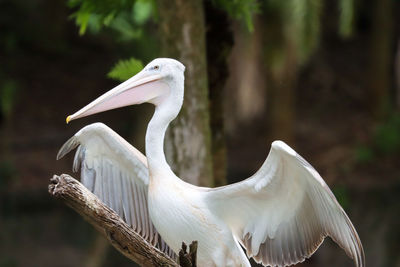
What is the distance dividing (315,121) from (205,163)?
8.74m

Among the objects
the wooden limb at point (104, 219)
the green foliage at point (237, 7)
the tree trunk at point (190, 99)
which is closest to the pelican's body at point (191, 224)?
the wooden limb at point (104, 219)

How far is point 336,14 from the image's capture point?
15.9m

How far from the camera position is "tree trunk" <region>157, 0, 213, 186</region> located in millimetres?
5664

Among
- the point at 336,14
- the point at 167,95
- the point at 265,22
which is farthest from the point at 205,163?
the point at 336,14

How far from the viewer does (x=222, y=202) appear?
4301 millimetres

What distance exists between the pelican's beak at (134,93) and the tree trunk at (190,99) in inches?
53.3

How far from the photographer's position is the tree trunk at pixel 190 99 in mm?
5664

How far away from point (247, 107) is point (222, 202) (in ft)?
31.3

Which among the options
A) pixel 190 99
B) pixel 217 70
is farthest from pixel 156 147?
pixel 217 70

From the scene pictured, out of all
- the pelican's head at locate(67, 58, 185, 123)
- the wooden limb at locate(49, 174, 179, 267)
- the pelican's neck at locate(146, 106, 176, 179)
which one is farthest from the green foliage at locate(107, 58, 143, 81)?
the wooden limb at locate(49, 174, 179, 267)

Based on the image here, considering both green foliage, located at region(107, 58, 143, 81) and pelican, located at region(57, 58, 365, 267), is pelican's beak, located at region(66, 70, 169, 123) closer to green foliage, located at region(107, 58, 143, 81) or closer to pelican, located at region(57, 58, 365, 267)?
pelican, located at region(57, 58, 365, 267)

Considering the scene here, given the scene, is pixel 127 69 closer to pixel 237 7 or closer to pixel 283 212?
pixel 237 7

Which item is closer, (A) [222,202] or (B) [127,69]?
(A) [222,202]

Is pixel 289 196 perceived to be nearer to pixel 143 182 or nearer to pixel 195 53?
pixel 143 182
